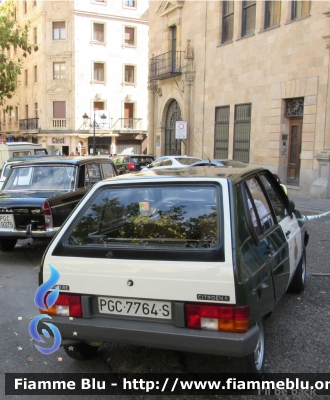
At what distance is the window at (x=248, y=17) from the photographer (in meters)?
19.2

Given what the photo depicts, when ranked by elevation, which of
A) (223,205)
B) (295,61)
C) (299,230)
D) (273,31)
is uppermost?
(273,31)

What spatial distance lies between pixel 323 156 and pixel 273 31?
5958 millimetres

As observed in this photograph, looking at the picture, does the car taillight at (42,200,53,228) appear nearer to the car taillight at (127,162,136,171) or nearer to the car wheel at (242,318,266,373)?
the car wheel at (242,318,266,373)

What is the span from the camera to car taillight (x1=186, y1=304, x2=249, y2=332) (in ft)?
9.23

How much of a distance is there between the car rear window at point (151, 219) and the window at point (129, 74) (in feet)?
140

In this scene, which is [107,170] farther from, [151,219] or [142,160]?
[142,160]

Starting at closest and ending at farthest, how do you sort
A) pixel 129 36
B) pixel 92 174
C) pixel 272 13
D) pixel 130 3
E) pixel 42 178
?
pixel 42 178, pixel 92 174, pixel 272 13, pixel 130 3, pixel 129 36

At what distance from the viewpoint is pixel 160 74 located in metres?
25.7

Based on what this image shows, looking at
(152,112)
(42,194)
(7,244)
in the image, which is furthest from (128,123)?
(42,194)

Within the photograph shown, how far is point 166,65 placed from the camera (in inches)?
1020

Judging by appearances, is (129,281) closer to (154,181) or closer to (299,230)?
(154,181)

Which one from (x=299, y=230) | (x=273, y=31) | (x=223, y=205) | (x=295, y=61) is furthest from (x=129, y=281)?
(x=273, y=31)

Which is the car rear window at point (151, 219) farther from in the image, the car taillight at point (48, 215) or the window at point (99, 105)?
the window at point (99, 105)

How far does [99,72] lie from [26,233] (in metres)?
38.9
